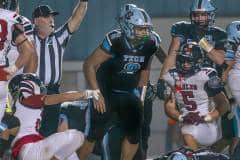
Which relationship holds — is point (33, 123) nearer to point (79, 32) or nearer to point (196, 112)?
point (196, 112)

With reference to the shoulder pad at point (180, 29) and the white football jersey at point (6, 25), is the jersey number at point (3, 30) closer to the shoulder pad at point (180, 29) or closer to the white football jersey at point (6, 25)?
the white football jersey at point (6, 25)

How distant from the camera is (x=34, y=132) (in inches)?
336

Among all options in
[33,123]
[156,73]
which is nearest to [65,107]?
[33,123]

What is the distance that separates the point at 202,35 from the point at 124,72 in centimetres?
92

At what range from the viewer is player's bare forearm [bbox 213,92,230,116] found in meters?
9.50

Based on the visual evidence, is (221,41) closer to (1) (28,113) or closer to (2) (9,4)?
(2) (9,4)

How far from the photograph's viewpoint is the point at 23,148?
843 cm

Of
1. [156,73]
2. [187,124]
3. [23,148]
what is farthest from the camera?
[156,73]

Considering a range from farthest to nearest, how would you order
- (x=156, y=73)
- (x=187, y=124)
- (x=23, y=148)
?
(x=156, y=73)
(x=187, y=124)
(x=23, y=148)

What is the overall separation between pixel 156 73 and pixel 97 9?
1039 millimetres

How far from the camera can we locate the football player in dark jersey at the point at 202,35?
9750 mm

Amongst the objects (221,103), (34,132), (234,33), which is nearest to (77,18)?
(234,33)

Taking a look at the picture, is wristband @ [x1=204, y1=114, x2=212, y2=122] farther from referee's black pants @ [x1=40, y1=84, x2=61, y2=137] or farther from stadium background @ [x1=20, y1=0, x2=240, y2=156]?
stadium background @ [x1=20, y1=0, x2=240, y2=156]

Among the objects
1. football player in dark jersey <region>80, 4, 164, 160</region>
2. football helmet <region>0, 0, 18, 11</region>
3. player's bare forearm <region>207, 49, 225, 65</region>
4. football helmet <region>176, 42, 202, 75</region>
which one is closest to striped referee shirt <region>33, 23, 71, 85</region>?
football player in dark jersey <region>80, 4, 164, 160</region>
